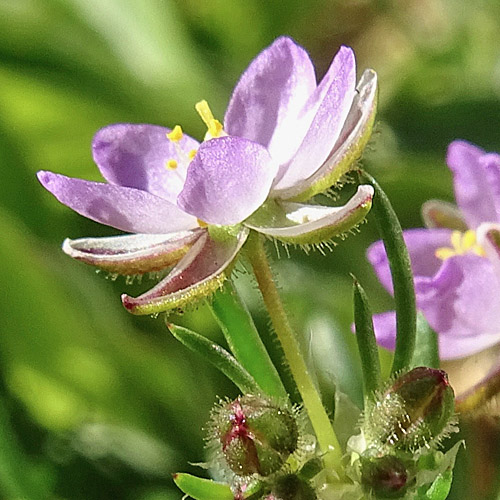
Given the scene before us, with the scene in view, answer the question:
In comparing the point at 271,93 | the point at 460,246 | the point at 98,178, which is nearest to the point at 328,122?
the point at 271,93

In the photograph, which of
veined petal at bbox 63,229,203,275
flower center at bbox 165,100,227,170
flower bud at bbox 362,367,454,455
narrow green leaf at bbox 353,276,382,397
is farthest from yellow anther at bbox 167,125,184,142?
flower bud at bbox 362,367,454,455

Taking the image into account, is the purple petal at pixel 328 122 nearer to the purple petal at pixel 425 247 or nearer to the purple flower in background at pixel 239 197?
the purple flower in background at pixel 239 197

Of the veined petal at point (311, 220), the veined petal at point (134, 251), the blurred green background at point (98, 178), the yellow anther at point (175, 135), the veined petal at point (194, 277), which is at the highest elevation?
the yellow anther at point (175, 135)

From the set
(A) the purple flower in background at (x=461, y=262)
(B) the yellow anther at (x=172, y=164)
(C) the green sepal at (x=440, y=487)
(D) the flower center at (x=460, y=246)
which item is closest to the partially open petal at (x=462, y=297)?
(A) the purple flower in background at (x=461, y=262)

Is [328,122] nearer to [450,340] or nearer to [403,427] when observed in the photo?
[403,427]

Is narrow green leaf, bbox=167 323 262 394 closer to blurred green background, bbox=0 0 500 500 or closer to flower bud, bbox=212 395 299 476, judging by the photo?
flower bud, bbox=212 395 299 476

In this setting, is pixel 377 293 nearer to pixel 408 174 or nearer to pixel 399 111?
pixel 408 174
